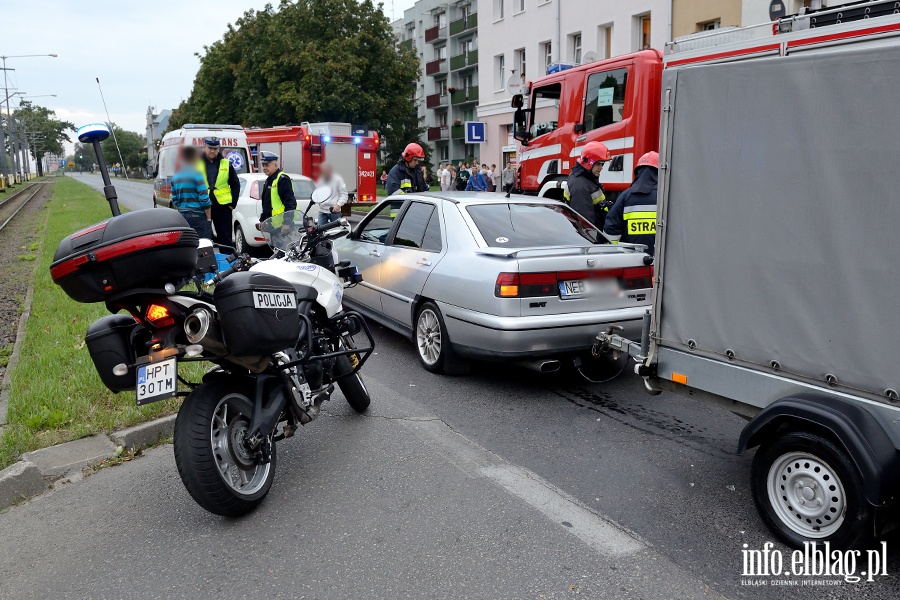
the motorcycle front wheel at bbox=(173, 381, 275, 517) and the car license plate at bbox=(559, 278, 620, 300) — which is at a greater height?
the car license plate at bbox=(559, 278, 620, 300)

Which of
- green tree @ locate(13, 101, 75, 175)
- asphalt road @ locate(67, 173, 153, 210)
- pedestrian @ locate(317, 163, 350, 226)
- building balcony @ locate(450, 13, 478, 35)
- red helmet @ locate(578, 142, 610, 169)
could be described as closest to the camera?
pedestrian @ locate(317, 163, 350, 226)

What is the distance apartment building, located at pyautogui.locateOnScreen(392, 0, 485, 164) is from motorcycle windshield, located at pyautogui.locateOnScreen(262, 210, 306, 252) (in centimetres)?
5160

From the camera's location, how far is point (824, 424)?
322cm

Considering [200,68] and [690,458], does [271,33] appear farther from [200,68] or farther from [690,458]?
[690,458]

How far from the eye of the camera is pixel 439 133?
60.9 m

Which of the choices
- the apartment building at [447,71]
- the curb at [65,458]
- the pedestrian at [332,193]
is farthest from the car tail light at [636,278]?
the apartment building at [447,71]

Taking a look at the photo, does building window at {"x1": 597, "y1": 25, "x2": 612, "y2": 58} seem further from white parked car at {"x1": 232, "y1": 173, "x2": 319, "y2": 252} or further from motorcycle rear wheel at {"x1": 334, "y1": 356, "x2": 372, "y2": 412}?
motorcycle rear wheel at {"x1": 334, "y1": 356, "x2": 372, "y2": 412}

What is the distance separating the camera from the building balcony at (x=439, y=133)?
2388 inches

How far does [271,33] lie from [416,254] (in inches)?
1603

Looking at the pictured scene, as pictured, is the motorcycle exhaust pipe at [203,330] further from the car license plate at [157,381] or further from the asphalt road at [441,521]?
the asphalt road at [441,521]

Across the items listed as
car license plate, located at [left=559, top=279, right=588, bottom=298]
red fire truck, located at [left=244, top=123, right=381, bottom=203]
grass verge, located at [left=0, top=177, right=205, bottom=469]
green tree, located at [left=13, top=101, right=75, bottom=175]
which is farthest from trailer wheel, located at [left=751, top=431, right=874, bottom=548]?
green tree, located at [left=13, top=101, right=75, bottom=175]

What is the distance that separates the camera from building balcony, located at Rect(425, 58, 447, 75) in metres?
61.8

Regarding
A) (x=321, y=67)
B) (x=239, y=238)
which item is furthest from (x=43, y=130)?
(x=239, y=238)

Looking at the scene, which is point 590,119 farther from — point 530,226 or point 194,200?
point 194,200
